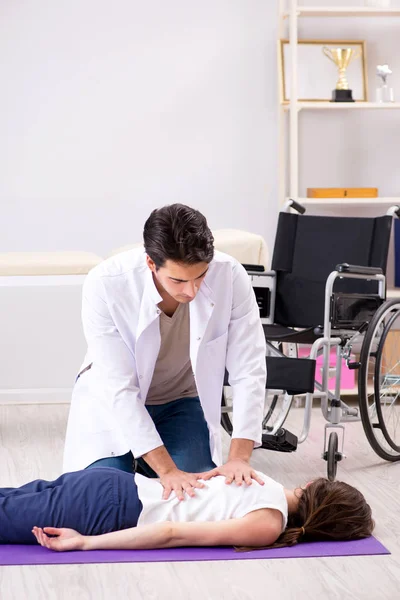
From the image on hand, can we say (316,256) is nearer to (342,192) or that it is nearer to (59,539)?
(342,192)

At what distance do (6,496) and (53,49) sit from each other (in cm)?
289

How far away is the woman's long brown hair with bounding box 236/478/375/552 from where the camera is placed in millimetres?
2332

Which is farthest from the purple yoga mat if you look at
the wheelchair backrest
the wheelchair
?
the wheelchair backrest

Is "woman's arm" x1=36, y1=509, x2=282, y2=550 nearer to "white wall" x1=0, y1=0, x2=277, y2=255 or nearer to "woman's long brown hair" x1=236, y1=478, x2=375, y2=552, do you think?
"woman's long brown hair" x1=236, y1=478, x2=375, y2=552

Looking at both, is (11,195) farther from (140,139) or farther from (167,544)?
(167,544)

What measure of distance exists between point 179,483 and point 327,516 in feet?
1.25

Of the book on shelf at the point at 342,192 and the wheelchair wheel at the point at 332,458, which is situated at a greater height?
the book on shelf at the point at 342,192

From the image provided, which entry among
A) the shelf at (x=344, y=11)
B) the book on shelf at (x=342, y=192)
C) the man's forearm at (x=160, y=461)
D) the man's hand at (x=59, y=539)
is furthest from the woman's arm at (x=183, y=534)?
the shelf at (x=344, y=11)

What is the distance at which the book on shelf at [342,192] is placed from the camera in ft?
14.8

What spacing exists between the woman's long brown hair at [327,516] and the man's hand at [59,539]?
1.29ft

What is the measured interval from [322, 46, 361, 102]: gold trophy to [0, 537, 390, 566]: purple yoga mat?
2.63 metres

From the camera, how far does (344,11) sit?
4449 millimetres

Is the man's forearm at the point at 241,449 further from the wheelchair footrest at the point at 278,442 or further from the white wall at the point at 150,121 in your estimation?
the white wall at the point at 150,121

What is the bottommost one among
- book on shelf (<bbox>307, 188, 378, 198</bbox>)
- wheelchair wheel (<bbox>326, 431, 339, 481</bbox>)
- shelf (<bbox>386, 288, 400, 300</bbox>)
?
wheelchair wheel (<bbox>326, 431, 339, 481</bbox>)
